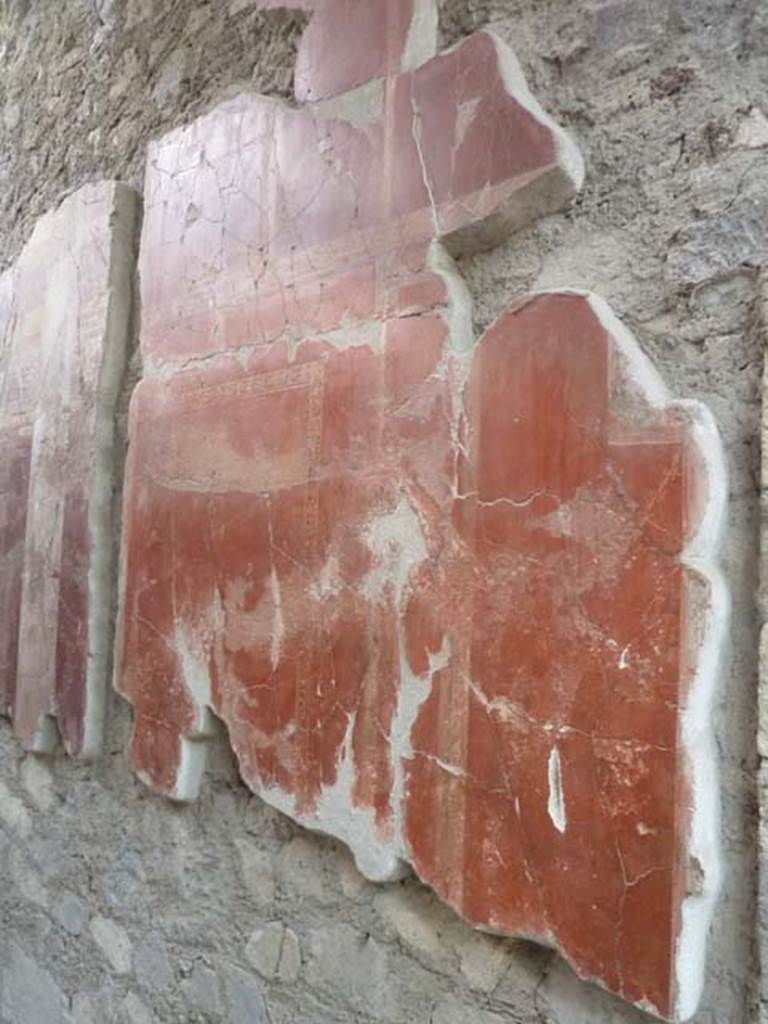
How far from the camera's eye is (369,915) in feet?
4.16

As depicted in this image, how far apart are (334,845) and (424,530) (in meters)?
0.50

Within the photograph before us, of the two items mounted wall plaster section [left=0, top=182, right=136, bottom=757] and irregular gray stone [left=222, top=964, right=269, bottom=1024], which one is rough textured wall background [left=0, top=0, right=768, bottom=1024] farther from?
mounted wall plaster section [left=0, top=182, right=136, bottom=757]

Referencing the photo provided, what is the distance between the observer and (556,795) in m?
1.02

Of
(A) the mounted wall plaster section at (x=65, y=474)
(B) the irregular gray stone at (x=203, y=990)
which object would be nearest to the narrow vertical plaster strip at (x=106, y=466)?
(A) the mounted wall plaster section at (x=65, y=474)

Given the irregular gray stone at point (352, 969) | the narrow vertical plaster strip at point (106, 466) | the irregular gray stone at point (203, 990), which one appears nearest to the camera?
the irregular gray stone at point (352, 969)

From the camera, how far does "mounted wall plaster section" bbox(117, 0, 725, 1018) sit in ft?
3.14

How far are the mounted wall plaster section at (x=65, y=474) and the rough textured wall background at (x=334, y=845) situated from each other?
4.4 inches

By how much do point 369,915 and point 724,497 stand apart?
752mm

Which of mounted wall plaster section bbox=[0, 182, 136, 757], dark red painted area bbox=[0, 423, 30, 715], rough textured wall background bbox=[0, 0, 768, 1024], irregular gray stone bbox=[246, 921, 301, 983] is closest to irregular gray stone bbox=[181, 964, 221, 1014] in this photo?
rough textured wall background bbox=[0, 0, 768, 1024]

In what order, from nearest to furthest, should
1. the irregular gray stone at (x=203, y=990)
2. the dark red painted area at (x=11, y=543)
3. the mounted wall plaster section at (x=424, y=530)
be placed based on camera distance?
the mounted wall plaster section at (x=424, y=530)
the irregular gray stone at (x=203, y=990)
the dark red painted area at (x=11, y=543)

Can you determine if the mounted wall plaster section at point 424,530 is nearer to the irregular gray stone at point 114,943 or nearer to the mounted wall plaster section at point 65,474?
the mounted wall plaster section at point 65,474

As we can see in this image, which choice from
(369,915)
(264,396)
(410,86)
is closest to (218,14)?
(410,86)

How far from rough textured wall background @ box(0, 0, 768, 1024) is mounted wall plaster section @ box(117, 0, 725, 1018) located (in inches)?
1.9

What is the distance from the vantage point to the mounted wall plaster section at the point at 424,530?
0.96 m
